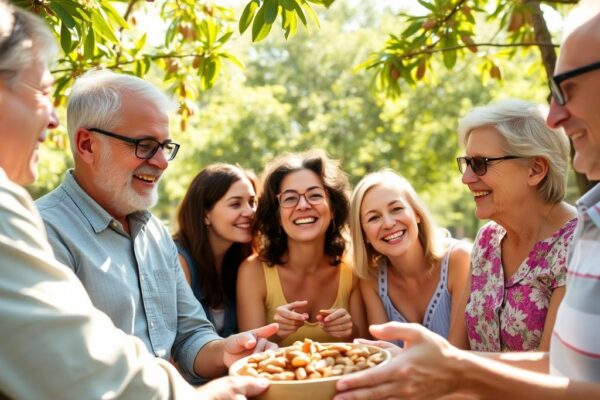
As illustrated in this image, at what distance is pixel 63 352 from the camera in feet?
5.09

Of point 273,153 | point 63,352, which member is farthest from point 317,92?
point 63,352

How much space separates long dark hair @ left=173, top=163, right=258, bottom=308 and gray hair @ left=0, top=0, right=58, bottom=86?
297cm

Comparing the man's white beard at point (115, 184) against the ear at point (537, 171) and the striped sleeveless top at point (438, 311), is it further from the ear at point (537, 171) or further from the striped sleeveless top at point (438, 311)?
the ear at point (537, 171)

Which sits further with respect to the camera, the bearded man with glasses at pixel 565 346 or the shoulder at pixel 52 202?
the shoulder at pixel 52 202

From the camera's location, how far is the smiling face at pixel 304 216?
4348 millimetres

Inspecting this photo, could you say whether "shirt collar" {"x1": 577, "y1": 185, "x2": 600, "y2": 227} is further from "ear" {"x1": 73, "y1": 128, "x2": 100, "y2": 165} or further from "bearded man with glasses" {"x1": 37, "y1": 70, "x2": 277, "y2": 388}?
"ear" {"x1": 73, "y1": 128, "x2": 100, "y2": 165}

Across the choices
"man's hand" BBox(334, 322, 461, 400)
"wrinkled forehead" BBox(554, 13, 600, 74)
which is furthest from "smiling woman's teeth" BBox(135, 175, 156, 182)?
"wrinkled forehead" BBox(554, 13, 600, 74)

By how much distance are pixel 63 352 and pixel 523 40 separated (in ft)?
15.0

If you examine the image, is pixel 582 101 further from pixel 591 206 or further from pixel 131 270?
pixel 131 270

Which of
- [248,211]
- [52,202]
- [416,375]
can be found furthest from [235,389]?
[248,211]

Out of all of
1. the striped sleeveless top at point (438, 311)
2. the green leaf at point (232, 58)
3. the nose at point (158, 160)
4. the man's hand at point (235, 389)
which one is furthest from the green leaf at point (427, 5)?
the man's hand at point (235, 389)

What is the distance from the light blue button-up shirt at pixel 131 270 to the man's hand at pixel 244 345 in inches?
12.1

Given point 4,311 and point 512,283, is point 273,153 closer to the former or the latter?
point 512,283

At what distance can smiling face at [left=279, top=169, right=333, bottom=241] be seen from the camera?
4.35m
